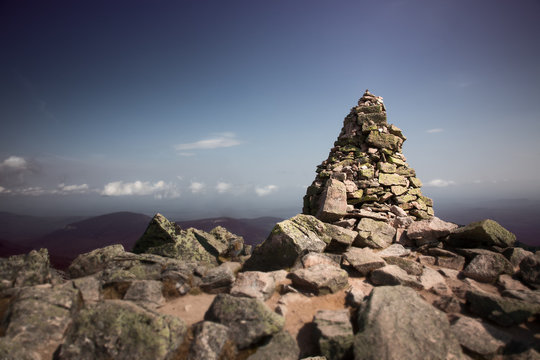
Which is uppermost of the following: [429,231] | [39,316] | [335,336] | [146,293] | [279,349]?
[429,231]

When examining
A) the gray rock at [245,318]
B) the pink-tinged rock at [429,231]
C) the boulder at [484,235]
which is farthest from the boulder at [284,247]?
the boulder at [484,235]

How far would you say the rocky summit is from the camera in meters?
5.95

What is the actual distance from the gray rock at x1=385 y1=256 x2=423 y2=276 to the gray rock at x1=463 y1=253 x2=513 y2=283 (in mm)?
1714

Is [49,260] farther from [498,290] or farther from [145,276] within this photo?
[498,290]

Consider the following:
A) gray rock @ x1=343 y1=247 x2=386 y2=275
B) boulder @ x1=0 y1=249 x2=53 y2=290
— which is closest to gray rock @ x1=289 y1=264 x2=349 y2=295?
gray rock @ x1=343 y1=247 x2=386 y2=275

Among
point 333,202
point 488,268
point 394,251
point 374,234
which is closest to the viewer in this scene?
point 488,268

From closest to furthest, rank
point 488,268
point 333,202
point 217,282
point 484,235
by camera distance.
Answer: point 217,282
point 488,268
point 484,235
point 333,202

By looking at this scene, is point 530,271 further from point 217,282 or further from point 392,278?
point 217,282

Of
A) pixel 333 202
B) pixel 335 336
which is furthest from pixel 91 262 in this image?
pixel 333 202

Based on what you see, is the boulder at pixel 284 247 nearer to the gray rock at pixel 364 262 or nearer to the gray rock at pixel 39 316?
the gray rock at pixel 364 262

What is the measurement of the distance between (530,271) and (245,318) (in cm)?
1064

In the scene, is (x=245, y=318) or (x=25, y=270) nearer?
(x=245, y=318)

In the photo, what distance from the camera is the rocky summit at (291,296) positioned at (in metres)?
5.95

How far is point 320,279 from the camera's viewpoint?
880 cm
